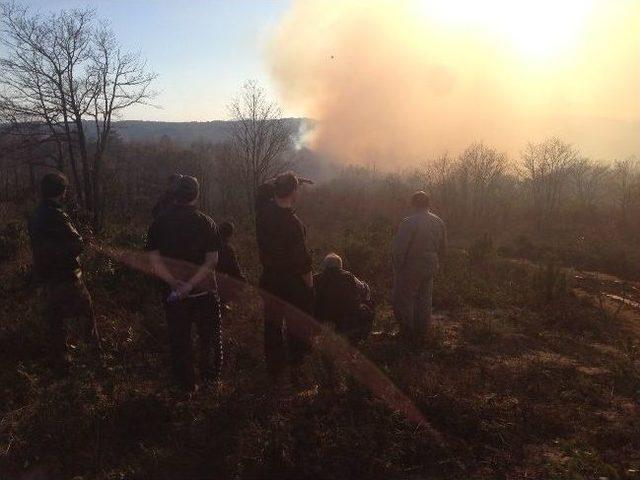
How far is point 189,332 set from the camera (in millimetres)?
3773

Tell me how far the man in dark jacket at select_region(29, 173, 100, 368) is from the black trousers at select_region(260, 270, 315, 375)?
5.52 ft

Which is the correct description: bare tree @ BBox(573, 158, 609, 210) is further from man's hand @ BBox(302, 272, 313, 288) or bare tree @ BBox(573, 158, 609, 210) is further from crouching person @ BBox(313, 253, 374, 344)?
man's hand @ BBox(302, 272, 313, 288)

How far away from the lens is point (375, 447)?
3199mm

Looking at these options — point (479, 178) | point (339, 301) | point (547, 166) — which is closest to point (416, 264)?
point (339, 301)

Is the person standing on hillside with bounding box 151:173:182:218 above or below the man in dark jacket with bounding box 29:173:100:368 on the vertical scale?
above

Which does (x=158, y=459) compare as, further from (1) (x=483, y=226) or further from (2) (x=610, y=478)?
(1) (x=483, y=226)

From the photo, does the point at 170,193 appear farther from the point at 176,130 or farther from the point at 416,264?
the point at 176,130

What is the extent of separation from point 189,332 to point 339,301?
1.53 m

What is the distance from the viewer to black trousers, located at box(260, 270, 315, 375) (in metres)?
3.97

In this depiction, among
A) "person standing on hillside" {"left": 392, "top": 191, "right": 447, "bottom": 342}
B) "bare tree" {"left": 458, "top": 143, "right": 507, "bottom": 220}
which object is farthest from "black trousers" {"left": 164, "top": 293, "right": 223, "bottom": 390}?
"bare tree" {"left": 458, "top": 143, "right": 507, "bottom": 220}

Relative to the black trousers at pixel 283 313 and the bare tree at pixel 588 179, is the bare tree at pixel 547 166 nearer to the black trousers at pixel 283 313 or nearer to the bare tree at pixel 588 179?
the bare tree at pixel 588 179

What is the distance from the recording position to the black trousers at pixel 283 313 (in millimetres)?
3971

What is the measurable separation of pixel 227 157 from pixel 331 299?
42.6 metres

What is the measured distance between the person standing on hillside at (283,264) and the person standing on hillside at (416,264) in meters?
1.71
